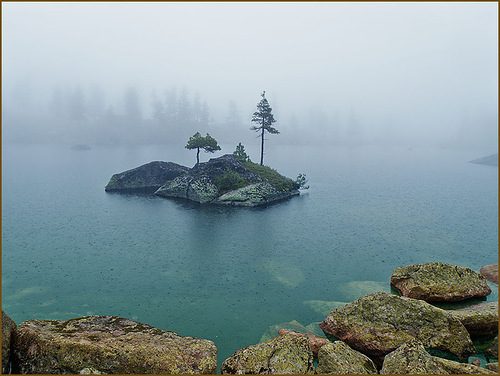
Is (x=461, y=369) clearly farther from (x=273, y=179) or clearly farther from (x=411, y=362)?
(x=273, y=179)

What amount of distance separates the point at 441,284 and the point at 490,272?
1242 cm

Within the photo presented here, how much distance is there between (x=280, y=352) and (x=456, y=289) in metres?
21.4

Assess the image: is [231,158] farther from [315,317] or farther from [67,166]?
[67,166]

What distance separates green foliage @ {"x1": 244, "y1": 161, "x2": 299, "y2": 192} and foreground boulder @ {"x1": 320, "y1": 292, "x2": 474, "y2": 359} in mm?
55613

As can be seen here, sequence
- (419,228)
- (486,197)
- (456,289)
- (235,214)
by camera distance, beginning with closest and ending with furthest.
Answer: (456,289), (419,228), (235,214), (486,197)

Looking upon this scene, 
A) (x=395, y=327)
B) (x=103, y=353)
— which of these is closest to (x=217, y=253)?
(x=395, y=327)

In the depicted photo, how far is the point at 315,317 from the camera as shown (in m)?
32.3

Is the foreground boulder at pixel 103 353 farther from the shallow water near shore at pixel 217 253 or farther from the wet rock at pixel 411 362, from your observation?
the wet rock at pixel 411 362

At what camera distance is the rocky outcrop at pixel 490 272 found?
39906 millimetres

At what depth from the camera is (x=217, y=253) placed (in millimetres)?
47031

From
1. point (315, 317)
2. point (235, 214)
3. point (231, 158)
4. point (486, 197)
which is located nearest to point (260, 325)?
point (315, 317)

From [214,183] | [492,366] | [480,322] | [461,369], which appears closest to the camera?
[461,369]

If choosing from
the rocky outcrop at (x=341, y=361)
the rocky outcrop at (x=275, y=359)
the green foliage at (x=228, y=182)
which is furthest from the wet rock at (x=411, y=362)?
the green foliage at (x=228, y=182)

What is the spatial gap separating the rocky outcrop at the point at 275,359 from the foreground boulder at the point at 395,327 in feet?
20.5
